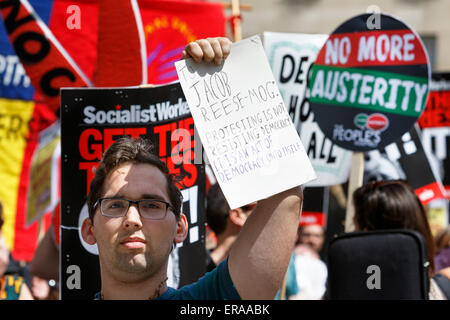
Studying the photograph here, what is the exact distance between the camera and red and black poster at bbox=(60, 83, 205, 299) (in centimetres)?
273

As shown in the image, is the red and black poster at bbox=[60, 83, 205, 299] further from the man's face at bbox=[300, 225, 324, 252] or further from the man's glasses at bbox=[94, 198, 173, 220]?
the man's face at bbox=[300, 225, 324, 252]

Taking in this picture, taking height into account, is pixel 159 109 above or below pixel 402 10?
below

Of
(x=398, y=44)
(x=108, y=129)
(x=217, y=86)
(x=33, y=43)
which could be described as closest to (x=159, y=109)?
(x=108, y=129)

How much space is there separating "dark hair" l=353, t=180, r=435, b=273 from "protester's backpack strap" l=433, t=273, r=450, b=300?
2.2 inches

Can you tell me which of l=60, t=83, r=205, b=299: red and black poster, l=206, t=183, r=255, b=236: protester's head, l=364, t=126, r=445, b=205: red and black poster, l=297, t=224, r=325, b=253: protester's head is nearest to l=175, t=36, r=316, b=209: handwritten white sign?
l=60, t=83, r=205, b=299: red and black poster

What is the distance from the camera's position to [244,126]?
2049 mm

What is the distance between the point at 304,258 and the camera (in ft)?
18.1

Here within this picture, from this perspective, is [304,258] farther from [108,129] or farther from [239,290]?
[239,290]

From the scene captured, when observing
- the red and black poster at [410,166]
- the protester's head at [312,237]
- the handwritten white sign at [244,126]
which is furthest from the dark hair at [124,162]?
the protester's head at [312,237]

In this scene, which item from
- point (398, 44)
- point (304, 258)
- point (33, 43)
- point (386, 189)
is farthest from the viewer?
point (304, 258)

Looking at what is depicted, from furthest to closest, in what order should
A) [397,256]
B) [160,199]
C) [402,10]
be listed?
[402,10]
[397,256]
[160,199]

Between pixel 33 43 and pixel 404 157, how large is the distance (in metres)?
2.29

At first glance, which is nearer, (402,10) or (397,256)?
(397,256)

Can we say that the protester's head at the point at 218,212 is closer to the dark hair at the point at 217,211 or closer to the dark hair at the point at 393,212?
the dark hair at the point at 217,211
